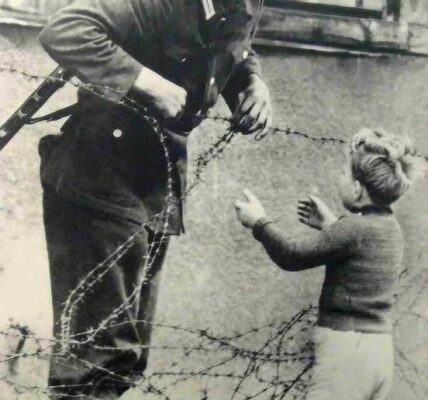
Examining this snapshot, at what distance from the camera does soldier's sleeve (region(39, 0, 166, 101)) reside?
8.75 ft

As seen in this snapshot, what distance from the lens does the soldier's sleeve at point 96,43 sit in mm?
2666

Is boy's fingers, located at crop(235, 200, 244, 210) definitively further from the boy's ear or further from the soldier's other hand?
the boy's ear

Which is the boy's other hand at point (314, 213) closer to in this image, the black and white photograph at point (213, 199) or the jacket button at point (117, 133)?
the black and white photograph at point (213, 199)

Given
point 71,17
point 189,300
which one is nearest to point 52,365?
point 189,300

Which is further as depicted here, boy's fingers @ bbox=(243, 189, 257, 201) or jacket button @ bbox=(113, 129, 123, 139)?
boy's fingers @ bbox=(243, 189, 257, 201)

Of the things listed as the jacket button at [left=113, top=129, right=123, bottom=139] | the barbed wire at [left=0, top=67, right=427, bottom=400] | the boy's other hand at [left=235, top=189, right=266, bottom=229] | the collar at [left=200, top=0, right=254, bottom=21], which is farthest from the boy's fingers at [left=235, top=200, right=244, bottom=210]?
the collar at [left=200, top=0, right=254, bottom=21]

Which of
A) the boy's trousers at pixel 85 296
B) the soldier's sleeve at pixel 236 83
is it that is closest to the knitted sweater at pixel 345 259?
the soldier's sleeve at pixel 236 83

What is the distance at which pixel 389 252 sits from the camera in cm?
306

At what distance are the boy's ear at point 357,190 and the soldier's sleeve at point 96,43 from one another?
96cm

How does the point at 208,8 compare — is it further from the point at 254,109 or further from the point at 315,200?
the point at 315,200

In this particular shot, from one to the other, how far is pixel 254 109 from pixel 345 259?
2.17 feet

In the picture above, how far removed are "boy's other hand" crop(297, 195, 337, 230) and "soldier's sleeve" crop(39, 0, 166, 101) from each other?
0.82 meters

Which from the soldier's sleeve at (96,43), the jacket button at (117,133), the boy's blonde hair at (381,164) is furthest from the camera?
the boy's blonde hair at (381,164)

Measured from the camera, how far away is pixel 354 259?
2980 millimetres
